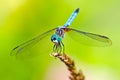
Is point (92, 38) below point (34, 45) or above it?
below

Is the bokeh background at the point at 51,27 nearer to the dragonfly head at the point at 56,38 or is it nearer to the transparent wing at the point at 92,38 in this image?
the transparent wing at the point at 92,38

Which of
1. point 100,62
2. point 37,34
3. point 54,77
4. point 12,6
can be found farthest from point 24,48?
point 12,6

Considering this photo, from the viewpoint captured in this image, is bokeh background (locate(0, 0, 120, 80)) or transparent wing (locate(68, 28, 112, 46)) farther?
bokeh background (locate(0, 0, 120, 80))

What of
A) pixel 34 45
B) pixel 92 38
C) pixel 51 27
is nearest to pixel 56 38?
pixel 92 38

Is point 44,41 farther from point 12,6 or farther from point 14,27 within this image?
point 12,6

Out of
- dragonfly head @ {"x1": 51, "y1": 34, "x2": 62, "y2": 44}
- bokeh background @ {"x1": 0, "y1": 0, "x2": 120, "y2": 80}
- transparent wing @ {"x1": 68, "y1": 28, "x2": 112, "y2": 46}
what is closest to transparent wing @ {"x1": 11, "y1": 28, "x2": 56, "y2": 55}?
bokeh background @ {"x1": 0, "y1": 0, "x2": 120, "y2": 80}

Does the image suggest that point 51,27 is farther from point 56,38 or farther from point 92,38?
point 56,38

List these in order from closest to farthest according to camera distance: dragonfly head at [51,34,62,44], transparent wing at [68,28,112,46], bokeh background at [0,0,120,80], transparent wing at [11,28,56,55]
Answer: dragonfly head at [51,34,62,44] → transparent wing at [68,28,112,46] → transparent wing at [11,28,56,55] → bokeh background at [0,0,120,80]

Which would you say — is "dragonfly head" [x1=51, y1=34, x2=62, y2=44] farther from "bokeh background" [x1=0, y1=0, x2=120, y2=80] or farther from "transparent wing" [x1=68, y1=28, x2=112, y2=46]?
"bokeh background" [x1=0, y1=0, x2=120, y2=80]
